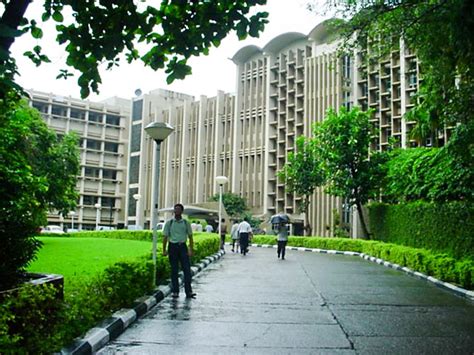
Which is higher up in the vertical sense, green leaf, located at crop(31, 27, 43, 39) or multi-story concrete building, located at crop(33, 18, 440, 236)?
multi-story concrete building, located at crop(33, 18, 440, 236)

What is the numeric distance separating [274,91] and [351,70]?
10.2 m

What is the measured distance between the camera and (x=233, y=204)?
5409 cm

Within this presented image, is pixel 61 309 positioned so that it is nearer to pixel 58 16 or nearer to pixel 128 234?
pixel 58 16

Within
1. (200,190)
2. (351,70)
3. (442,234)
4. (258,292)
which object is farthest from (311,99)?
(258,292)

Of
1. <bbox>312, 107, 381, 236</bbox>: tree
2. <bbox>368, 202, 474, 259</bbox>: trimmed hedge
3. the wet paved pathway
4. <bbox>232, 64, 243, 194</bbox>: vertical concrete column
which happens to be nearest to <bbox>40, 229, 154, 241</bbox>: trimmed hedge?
<bbox>312, 107, 381, 236</bbox>: tree

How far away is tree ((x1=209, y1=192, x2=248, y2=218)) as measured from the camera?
5400 cm

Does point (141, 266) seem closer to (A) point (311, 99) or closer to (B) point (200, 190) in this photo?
(A) point (311, 99)

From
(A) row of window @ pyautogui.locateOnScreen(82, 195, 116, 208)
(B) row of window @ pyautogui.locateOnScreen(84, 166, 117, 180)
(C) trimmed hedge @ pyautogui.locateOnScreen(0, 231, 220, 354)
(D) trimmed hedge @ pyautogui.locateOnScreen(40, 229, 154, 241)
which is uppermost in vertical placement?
(B) row of window @ pyautogui.locateOnScreen(84, 166, 117, 180)

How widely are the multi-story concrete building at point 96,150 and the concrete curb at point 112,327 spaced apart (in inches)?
2546

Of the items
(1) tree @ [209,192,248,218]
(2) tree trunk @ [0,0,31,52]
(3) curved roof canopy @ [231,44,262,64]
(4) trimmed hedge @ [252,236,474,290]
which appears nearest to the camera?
(2) tree trunk @ [0,0,31,52]

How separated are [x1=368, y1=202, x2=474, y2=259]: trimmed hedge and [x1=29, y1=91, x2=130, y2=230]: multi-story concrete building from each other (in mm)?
52953

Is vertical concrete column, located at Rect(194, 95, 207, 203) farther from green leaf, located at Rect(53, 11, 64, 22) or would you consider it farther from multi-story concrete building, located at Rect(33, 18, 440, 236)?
green leaf, located at Rect(53, 11, 64, 22)

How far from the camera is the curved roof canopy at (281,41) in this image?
56.0m

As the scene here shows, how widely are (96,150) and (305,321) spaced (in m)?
72.3
